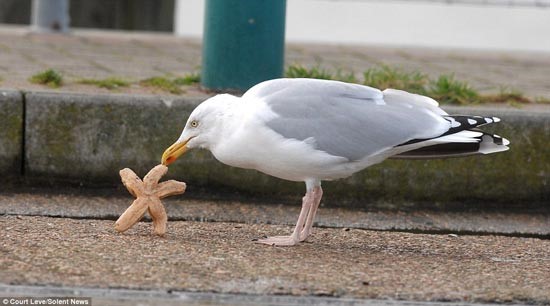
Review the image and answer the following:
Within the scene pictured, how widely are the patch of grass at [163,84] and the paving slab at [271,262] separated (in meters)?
1.05

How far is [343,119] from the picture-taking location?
4.36 metres

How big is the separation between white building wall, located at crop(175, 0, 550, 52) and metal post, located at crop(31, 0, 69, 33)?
25.0ft

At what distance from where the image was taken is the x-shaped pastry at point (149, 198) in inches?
175

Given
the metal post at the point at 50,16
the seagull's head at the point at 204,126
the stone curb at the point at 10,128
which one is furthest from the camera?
the metal post at the point at 50,16

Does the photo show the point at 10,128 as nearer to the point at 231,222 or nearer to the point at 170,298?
the point at 231,222

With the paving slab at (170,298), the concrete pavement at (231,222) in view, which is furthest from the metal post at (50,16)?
the paving slab at (170,298)

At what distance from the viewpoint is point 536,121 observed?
5.49 meters

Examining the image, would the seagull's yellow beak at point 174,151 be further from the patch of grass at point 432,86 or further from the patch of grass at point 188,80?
the patch of grass at point 188,80

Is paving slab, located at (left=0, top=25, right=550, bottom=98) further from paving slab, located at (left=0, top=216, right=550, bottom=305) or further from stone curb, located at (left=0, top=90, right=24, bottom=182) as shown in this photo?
paving slab, located at (left=0, top=216, right=550, bottom=305)

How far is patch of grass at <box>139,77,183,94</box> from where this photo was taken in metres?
5.76

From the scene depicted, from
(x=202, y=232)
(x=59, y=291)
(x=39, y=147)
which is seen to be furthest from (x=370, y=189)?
(x=59, y=291)

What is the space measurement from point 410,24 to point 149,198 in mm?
14026

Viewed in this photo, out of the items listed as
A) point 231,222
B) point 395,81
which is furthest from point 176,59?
point 231,222

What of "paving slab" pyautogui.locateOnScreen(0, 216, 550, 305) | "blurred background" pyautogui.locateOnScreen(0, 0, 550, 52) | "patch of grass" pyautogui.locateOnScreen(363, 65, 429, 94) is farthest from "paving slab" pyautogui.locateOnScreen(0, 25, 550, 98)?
"blurred background" pyautogui.locateOnScreen(0, 0, 550, 52)
